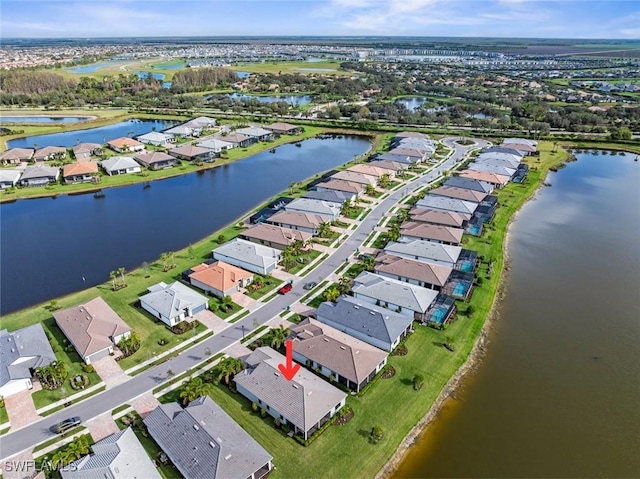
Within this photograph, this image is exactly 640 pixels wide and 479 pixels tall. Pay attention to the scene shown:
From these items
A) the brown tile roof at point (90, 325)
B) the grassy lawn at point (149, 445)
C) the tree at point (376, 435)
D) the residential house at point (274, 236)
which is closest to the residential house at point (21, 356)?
the brown tile roof at point (90, 325)

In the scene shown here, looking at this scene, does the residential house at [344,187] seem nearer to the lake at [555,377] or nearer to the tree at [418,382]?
the lake at [555,377]

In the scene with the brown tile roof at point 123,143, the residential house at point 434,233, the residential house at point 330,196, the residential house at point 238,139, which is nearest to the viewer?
the residential house at point 434,233

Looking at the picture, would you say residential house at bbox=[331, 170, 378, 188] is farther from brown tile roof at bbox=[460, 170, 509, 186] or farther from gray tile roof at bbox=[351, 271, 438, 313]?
gray tile roof at bbox=[351, 271, 438, 313]

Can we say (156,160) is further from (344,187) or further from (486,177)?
(486,177)

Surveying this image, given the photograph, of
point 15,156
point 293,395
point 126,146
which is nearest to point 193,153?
point 126,146

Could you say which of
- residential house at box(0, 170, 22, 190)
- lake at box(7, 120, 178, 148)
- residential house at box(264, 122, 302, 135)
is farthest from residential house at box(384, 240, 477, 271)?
lake at box(7, 120, 178, 148)
